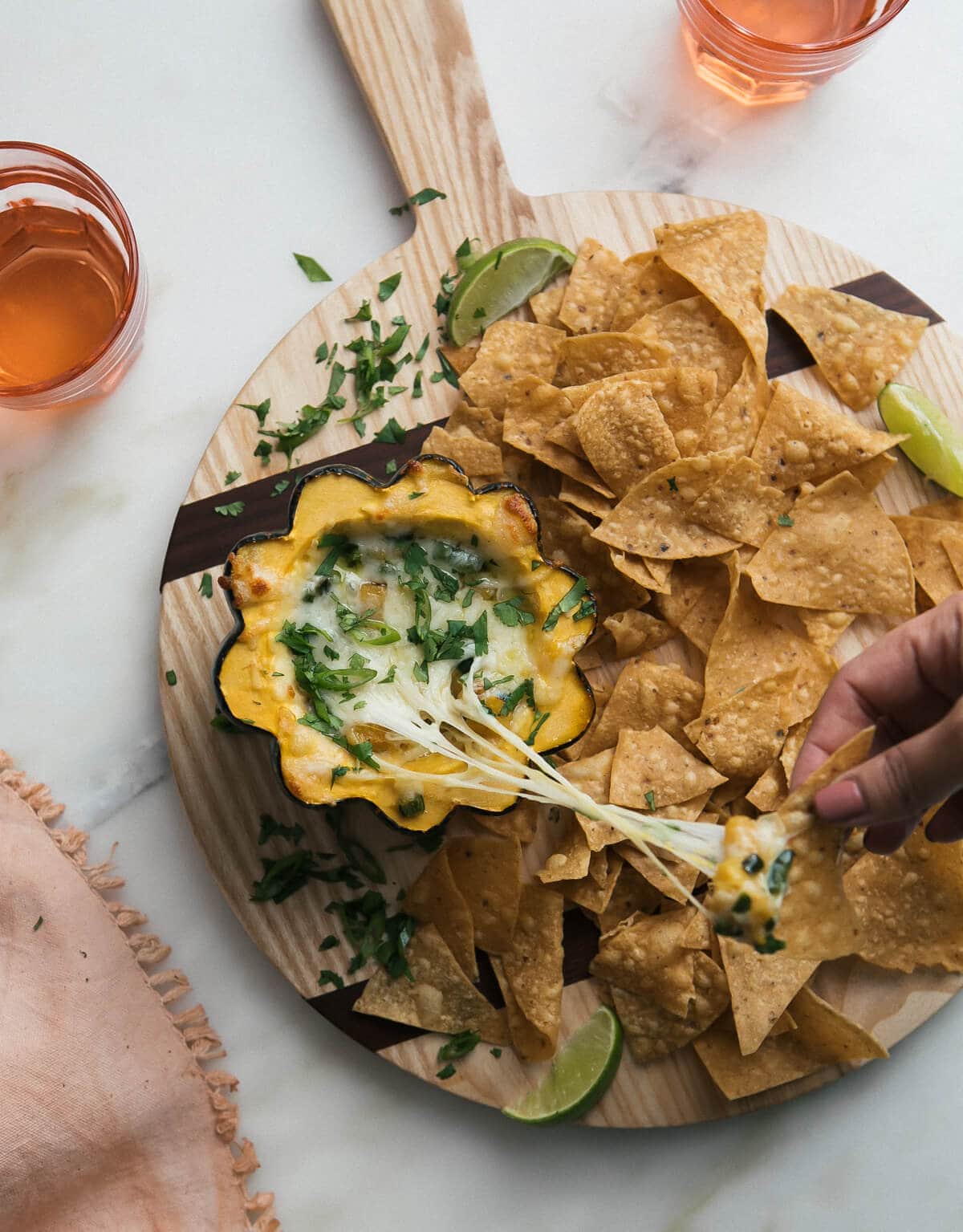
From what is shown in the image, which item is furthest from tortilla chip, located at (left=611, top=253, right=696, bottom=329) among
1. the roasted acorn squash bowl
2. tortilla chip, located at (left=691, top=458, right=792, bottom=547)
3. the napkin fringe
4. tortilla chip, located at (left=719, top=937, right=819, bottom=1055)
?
the napkin fringe

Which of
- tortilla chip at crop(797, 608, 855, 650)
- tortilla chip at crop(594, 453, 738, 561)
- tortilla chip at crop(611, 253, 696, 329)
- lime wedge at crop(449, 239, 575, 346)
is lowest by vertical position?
tortilla chip at crop(797, 608, 855, 650)

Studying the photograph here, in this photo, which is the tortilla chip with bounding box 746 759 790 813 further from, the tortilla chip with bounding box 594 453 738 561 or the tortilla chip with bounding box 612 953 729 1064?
the tortilla chip with bounding box 594 453 738 561

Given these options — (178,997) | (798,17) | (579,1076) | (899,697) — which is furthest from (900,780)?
(798,17)

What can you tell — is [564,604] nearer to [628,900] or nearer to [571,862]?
[571,862]

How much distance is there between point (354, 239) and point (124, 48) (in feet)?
2.78

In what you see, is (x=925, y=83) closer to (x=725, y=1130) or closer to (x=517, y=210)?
(x=517, y=210)

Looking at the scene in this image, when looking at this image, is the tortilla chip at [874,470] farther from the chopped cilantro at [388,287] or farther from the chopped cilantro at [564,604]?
the chopped cilantro at [388,287]

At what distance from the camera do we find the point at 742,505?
268 cm

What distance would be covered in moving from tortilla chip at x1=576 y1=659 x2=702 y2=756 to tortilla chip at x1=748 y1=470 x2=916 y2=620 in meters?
0.32

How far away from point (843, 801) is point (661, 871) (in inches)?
26.5

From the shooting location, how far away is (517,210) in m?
2.87

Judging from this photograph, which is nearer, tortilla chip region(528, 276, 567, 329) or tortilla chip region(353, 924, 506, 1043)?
tortilla chip region(353, 924, 506, 1043)

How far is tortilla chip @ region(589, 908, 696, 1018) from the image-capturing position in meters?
2.56

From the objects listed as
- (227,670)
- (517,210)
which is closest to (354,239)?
(517,210)
